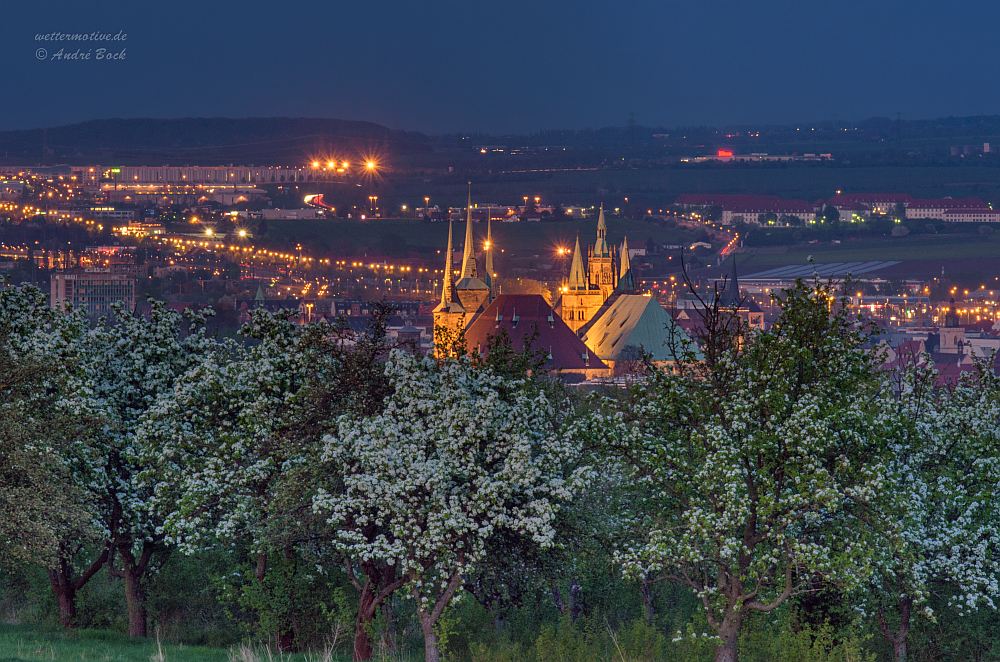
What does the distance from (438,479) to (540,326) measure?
88.7 m

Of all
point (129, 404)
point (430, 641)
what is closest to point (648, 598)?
point (430, 641)

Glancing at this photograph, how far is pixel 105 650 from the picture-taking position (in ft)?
77.2

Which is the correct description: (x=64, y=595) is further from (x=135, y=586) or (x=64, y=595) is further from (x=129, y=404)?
(x=129, y=404)

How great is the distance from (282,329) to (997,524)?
13.2 meters

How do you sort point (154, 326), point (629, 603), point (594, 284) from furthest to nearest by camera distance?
point (594, 284)
point (629, 603)
point (154, 326)

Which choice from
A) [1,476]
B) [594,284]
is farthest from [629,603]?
[594,284]

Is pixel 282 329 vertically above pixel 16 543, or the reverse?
pixel 282 329

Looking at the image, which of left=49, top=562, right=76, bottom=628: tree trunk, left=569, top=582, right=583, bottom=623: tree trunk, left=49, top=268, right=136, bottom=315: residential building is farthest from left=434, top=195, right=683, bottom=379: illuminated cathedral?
left=49, top=562, right=76, bottom=628: tree trunk

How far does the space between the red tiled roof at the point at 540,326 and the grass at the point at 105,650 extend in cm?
8290

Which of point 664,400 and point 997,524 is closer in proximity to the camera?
point 664,400

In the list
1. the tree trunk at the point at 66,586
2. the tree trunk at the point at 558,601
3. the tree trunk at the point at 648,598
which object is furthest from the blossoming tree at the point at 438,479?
the tree trunk at the point at 66,586

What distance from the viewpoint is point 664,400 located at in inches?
872

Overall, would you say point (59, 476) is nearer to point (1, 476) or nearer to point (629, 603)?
point (1, 476)

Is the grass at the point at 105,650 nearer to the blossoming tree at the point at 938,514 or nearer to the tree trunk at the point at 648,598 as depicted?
the tree trunk at the point at 648,598
